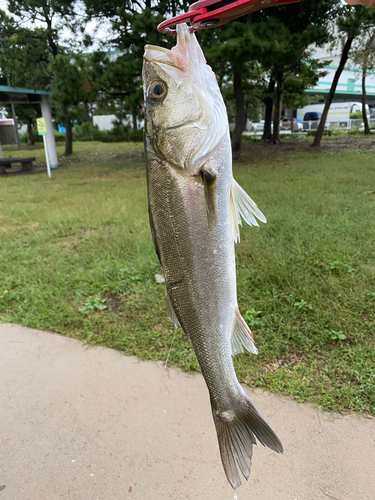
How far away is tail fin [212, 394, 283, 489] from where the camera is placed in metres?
1.24

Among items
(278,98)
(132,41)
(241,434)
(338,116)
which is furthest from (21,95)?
(338,116)

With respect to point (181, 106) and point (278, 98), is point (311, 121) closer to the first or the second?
point (278, 98)

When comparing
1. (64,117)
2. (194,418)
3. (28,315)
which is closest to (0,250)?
(28,315)

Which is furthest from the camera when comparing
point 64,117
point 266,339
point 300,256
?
point 64,117

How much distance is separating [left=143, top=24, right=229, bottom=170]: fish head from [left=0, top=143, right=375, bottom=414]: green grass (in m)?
1.84

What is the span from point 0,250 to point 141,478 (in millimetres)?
4000

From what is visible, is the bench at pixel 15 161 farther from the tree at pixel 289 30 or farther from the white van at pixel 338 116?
the white van at pixel 338 116

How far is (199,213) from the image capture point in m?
1.20

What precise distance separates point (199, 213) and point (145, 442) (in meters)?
1.63

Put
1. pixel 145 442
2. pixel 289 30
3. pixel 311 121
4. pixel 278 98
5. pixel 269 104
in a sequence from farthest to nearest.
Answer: pixel 311 121 < pixel 269 104 < pixel 278 98 < pixel 289 30 < pixel 145 442

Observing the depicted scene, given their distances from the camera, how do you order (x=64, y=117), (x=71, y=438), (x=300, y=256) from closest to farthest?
1. (x=71, y=438)
2. (x=300, y=256)
3. (x=64, y=117)

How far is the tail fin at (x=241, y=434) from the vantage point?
1240mm

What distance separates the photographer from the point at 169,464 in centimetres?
198

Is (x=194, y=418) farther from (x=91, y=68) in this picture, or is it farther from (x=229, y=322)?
(x=91, y=68)
